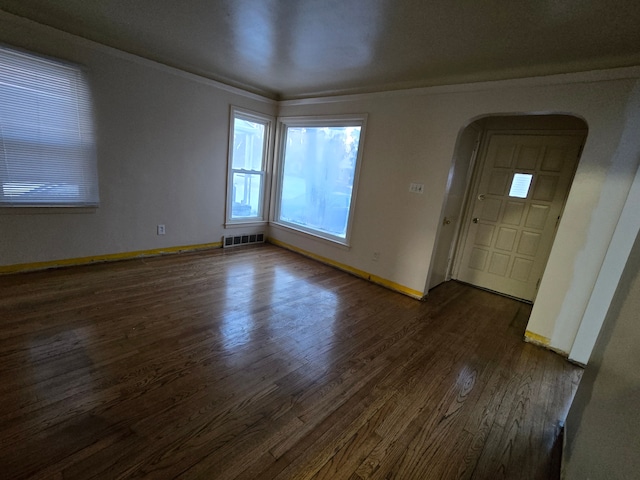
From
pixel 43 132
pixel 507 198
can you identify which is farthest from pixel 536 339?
pixel 43 132

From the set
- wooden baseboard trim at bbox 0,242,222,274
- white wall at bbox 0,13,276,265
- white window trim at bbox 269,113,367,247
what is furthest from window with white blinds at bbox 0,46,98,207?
white window trim at bbox 269,113,367,247

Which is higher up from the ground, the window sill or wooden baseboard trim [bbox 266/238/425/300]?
the window sill

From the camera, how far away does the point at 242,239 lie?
4.97 m

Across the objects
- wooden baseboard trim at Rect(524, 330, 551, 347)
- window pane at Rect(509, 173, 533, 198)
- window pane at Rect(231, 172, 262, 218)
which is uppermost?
window pane at Rect(509, 173, 533, 198)

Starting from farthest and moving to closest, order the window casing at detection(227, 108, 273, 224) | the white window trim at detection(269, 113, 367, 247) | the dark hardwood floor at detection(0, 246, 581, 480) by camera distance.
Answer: the window casing at detection(227, 108, 273, 224) → the white window trim at detection(269, 113, 367, 247) → the dark hardwood floor at detection(0, 246, 581, 480)

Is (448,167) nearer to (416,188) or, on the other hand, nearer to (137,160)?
(416,188)

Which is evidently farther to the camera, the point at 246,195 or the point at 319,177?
the point at 246,195

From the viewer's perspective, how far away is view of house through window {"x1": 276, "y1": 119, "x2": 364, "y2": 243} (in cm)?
413

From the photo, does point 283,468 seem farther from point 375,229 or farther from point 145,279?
point 375,229

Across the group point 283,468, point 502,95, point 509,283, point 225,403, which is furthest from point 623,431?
point 509,283

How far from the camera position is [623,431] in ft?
3.44

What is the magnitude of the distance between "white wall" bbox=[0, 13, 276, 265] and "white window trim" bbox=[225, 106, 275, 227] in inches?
3.8

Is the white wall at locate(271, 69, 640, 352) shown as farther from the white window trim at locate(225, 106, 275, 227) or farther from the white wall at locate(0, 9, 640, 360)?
the white window trim at locate(225, 106, 275, 227)

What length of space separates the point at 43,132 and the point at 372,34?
3.34 metres
